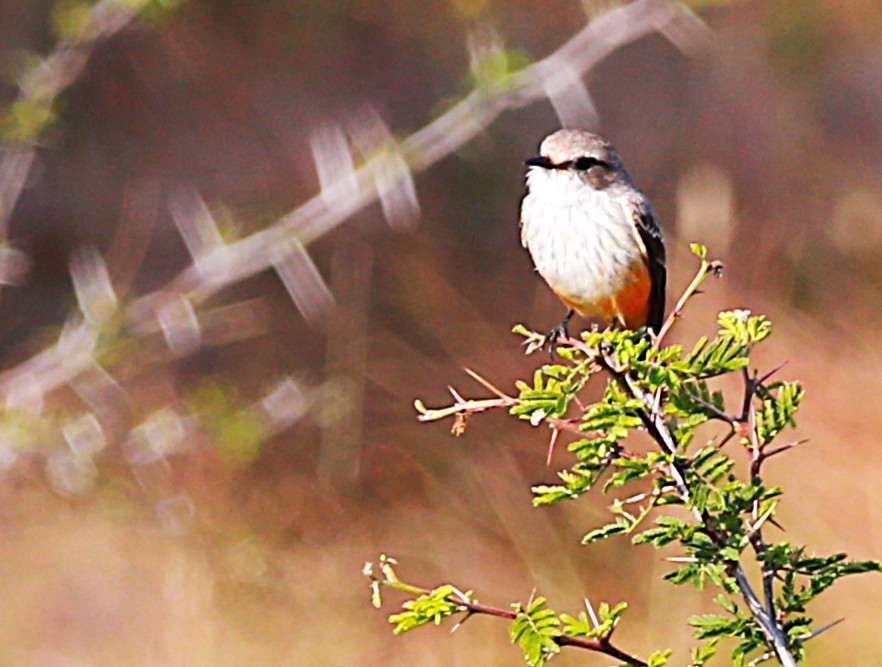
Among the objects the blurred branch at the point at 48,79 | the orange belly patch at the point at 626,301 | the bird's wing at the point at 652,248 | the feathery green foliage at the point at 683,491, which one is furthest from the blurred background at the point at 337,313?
the feathery green foliage at the point at 683,491

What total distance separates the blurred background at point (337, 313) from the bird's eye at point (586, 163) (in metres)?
0.40

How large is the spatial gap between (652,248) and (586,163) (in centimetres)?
31

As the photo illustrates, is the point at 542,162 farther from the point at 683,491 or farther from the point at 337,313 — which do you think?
the point at 337,313

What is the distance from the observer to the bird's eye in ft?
11.7

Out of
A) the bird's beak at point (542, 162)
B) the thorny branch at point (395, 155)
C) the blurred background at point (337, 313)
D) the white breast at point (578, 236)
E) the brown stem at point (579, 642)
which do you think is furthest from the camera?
the blurred background at point (337, 313)

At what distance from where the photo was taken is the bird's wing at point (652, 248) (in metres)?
3.54

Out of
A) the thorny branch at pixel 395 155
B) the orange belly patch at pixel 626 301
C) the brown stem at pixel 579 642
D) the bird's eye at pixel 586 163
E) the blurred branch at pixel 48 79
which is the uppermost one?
the blurred branch at pixel 48 79

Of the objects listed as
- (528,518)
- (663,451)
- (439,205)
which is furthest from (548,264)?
(439,205)

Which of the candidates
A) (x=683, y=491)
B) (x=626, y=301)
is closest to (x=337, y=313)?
(x=626, y=301)

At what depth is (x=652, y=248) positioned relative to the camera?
356cm

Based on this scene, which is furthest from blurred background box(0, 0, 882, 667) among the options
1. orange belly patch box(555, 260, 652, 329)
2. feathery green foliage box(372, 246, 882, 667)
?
feathery green foliage box(372, 246, 882, 667)

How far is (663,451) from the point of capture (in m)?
1.52

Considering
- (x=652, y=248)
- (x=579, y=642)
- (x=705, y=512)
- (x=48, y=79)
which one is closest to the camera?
(x=579, y=642)

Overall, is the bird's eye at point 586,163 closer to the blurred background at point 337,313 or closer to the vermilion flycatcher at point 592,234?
the vermilion flycatcher at point 592,234
